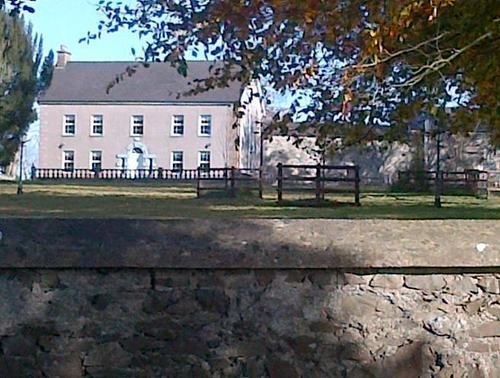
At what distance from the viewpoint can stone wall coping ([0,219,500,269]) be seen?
4492 mm

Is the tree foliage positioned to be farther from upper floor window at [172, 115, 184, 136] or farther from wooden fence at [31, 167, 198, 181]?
upper floor window at [172, 115, 184, 136]

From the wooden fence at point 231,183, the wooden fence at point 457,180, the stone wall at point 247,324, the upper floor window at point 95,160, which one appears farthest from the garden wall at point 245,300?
the upper floor window at point 95,160

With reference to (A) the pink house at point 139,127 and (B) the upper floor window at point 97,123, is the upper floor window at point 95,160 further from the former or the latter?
(B) the upper floor window at point 97,123

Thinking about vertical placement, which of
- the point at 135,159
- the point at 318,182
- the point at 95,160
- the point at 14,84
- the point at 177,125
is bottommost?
the point at 318,182

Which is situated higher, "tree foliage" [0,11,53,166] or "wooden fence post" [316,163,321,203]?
"tree foliage" [0,11,53,166]

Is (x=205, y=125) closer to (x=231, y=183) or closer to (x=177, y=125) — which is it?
(x=177, y=125)

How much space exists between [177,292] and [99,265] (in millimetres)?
453

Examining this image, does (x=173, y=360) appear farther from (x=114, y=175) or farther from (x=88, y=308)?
(x=114, y=175)

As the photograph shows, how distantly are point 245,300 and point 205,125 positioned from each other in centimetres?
5519

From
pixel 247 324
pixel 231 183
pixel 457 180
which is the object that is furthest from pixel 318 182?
pixel 247 324

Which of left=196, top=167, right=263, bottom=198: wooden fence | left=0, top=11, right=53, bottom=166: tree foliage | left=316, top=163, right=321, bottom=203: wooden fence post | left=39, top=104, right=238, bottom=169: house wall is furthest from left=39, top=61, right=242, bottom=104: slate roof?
left=316, top=163, right=321, bottom=203: wooden fence post

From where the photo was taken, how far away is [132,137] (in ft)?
196

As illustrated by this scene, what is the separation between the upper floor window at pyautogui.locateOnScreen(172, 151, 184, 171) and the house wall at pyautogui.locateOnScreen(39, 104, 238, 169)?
25cm

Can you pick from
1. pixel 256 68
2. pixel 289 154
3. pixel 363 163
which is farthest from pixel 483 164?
pixel 256 68
